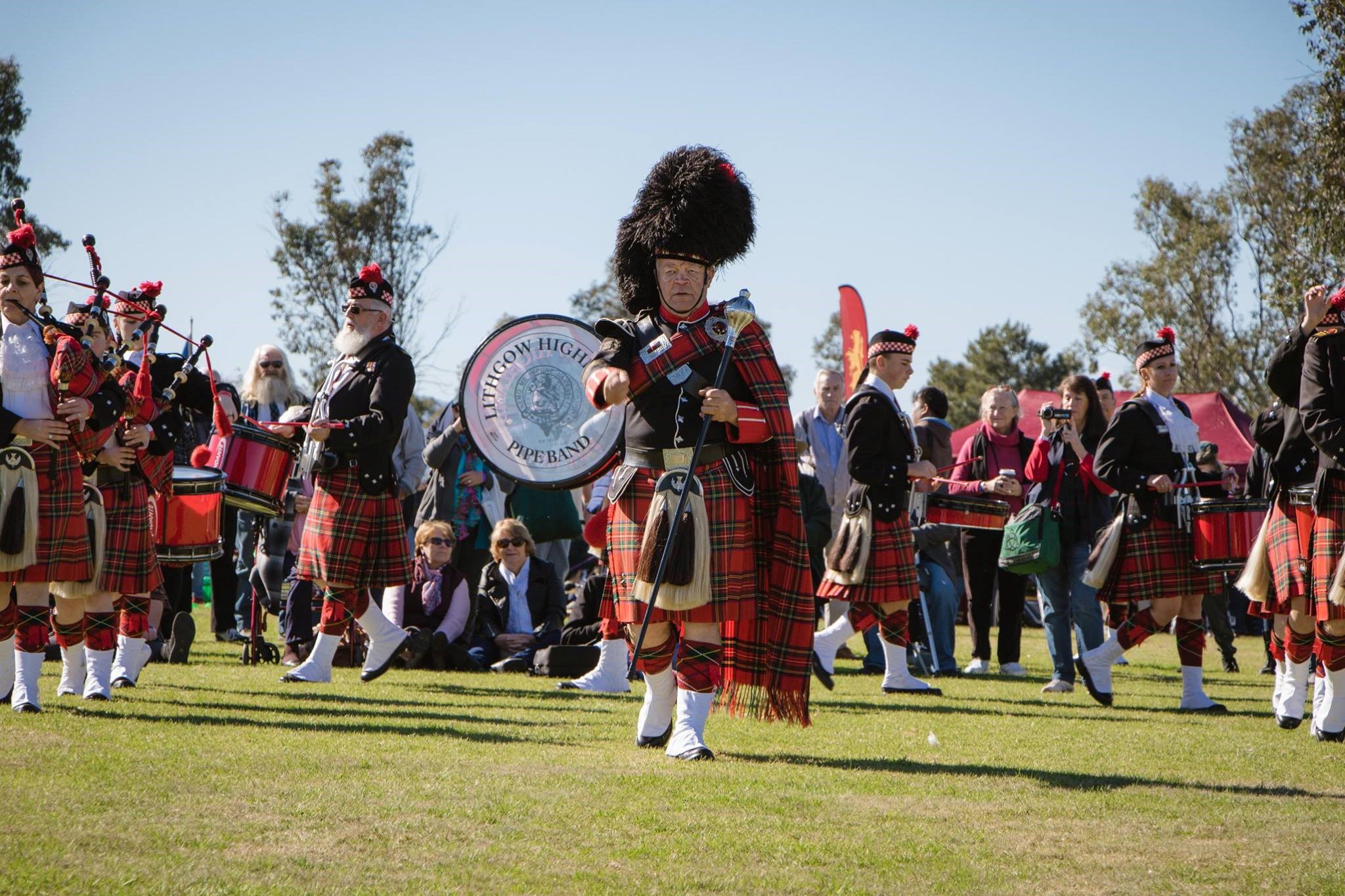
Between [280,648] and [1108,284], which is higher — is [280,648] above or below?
below

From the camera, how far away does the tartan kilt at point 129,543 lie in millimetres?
5988

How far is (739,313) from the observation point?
15.6 feet

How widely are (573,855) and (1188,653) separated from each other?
4.67 m

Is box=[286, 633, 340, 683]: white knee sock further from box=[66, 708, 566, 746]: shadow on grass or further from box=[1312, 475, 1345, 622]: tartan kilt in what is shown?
box=[1312, 475, 1345, 622]: tartan kilt

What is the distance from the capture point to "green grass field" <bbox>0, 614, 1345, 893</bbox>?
312cm

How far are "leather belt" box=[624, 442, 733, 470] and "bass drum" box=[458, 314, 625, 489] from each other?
2265mm

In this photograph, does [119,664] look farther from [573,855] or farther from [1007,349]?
[1007,349]

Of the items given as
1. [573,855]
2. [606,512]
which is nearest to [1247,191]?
[606,512]

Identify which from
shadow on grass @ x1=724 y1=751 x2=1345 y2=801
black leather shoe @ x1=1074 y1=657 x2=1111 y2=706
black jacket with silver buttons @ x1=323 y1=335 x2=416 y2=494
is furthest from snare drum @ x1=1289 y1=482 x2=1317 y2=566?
black jacket with silver buttons @ x1=323 y1=335 x2=416 y2=494

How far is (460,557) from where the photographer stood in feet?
30.8

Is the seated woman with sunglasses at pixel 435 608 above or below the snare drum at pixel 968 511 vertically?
below

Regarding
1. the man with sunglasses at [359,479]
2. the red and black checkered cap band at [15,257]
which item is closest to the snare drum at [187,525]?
the man with sunglasses at [359,479]

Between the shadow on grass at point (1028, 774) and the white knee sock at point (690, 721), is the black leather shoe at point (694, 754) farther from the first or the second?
the shadow on grass at point (1028, 774)

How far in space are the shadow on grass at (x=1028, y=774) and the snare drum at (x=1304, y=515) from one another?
1.46 metres
